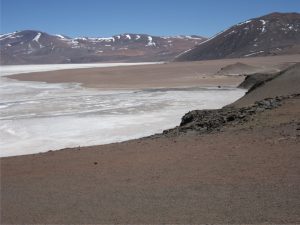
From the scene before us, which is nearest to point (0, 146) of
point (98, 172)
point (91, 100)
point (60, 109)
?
point (98, 172)

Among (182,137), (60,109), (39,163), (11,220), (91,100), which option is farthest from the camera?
(91,100)

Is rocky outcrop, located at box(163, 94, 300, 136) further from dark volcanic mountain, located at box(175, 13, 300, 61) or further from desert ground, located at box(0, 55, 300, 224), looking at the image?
dark volcanic mountain, located at box(175, 13, 300, 61)

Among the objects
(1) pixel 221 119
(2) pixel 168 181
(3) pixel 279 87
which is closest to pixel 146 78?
(3) pixel 279 87

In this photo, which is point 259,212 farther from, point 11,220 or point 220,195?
point 11,220

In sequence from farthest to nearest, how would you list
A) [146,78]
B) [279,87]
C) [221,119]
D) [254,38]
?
[254,38] < [146,78] < [279,87] < [221,119]

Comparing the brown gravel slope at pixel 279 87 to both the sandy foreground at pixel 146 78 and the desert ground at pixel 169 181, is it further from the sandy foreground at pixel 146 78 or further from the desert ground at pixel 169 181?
the sandy foreground at pixel 146 78

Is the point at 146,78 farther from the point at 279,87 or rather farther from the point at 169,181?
the point at 169,181

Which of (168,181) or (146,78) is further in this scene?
(146,78)

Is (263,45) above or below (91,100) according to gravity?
above
